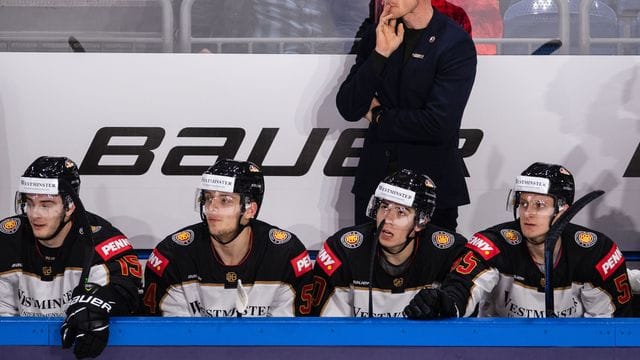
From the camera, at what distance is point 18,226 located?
3539mm

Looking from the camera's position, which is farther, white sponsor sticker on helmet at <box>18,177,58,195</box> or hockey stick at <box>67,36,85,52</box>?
hockey stick at <box>67,36,85,52</box>

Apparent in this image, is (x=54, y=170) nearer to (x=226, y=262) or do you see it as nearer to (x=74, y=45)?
(x=226, y=262)

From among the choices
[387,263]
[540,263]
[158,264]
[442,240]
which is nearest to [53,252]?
[158,264]

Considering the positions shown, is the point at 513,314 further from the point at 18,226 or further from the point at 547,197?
the point at 18,226

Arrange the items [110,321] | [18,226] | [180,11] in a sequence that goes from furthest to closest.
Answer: [180,11], [18,226], [110,321]

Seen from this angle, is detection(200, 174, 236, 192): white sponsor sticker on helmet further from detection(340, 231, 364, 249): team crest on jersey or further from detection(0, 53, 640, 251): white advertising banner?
detection(0, 53, 640, 251): white advertising banner

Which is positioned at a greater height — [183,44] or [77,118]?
[183,44]

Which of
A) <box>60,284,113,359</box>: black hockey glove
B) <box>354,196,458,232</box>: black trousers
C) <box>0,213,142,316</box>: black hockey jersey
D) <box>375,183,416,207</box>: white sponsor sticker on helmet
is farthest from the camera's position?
<box>354,196,458,232</box>: black trousers

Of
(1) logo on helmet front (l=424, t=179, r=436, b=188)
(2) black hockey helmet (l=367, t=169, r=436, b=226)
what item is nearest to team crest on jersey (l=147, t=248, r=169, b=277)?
(2) black hockey helmet (l=367, t=169, r=436, b=226)

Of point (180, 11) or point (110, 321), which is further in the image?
point (180, 11)

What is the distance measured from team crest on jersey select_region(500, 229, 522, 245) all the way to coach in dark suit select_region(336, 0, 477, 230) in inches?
8.9

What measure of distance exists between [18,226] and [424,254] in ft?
5.30

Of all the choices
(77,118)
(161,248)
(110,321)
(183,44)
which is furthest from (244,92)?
(110,321)

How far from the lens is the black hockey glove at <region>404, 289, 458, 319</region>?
7.95 feet
